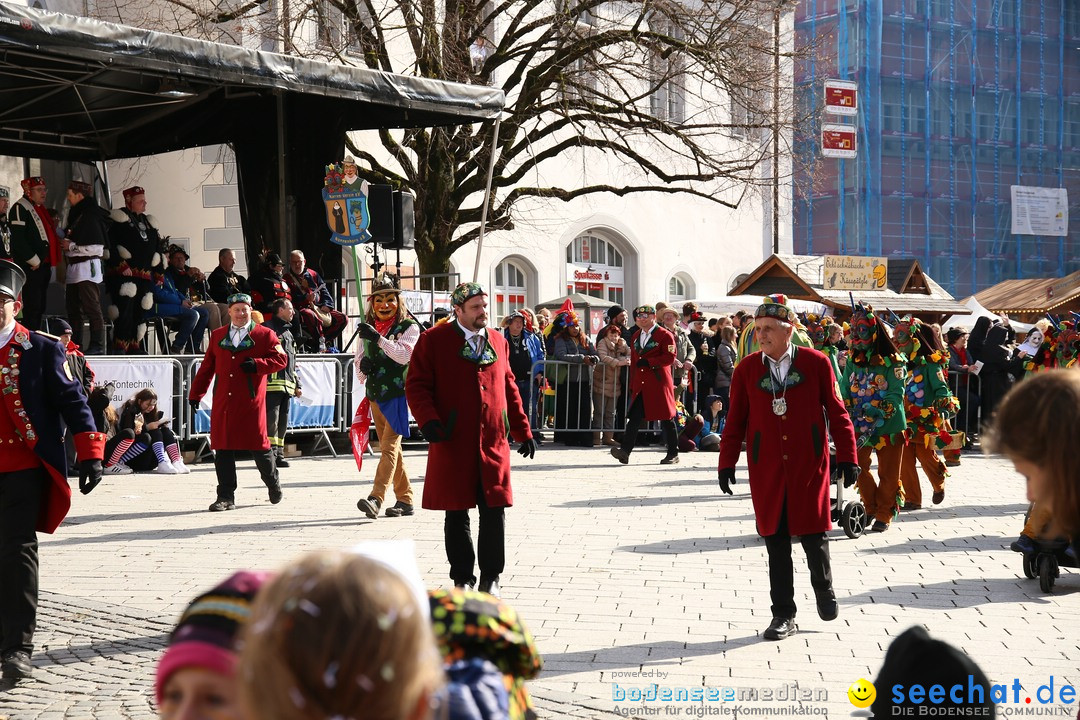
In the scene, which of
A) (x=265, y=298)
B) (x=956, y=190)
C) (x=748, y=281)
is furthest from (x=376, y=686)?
(x=956, y=190)

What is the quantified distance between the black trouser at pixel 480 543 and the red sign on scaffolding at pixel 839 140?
25.8 metres

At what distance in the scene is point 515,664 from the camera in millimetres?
2574

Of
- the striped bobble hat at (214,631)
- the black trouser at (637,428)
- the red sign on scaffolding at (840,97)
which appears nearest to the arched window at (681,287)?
the red sign on scaffolding at (840,97)

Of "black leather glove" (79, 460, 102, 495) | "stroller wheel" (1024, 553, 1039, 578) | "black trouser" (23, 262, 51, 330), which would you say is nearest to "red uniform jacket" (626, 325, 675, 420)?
"black trouser" (23, 262, 51, 330)

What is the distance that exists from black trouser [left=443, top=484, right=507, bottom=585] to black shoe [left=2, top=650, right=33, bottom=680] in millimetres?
2475

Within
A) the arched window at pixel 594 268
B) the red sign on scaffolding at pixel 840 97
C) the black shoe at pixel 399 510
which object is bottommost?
the black shoe at pixel 399 510

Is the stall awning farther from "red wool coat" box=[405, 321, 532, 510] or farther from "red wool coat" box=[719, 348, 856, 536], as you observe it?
"red wool coat" box=[719, 348, 856, 536]

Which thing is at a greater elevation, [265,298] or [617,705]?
[265,298]

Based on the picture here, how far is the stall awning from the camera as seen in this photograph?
46.4 ft

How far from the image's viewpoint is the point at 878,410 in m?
10.8

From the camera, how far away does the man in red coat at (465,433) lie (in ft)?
25.4

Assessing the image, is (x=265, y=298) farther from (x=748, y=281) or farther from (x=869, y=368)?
(x=748, y=281)

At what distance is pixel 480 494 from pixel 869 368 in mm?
4471

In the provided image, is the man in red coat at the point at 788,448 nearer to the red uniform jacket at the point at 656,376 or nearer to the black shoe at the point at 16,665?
the black shoe at the point at 16,665
